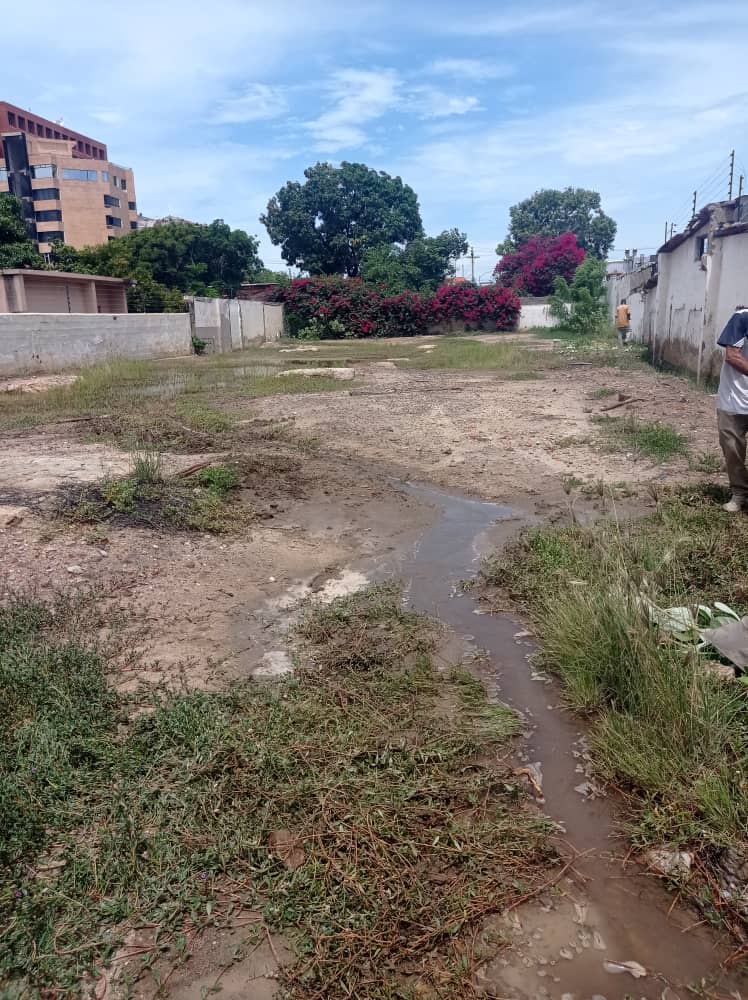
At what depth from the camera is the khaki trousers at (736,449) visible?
238 inches

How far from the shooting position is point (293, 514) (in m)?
6.91

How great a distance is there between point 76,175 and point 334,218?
28.6 meters

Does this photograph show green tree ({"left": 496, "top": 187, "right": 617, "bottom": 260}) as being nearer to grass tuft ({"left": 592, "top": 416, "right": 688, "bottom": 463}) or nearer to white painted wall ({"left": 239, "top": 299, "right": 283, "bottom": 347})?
A: white painted wall ({"left": 239, "top": 299, "right": 283, "bottom": 347})

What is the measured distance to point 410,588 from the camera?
17.5 ft

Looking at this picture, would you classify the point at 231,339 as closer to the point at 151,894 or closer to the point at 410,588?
the point at 410,588

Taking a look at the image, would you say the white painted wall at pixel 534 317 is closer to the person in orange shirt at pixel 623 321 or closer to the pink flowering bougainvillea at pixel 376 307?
the pink flowering bougainvillea at pixel 376 307

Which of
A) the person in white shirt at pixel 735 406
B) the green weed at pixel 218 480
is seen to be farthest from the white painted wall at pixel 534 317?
the person in white shirt at pixel 735 406

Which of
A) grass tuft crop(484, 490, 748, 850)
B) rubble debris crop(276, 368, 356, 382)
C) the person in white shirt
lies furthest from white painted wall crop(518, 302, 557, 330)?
grass tuft crop(484, 490, 748, 850)

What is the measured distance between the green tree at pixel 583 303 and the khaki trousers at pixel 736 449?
88.8 ft

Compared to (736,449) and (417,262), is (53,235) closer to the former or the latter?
(417,262)

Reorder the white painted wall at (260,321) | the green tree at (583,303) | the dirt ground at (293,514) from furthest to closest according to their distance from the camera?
the green tree at (583,303) → the white painted wall at (260,321) → the dirt ground at (293,514)

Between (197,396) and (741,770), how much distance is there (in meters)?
12.3

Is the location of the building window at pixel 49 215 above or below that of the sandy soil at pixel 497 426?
above

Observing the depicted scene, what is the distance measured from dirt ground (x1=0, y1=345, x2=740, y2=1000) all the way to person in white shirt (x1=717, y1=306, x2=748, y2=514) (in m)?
0.87
